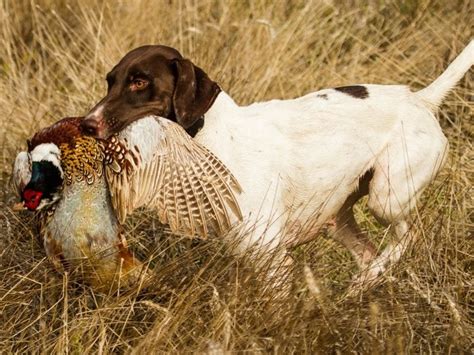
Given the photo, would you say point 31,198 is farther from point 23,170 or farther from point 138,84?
point 138,84

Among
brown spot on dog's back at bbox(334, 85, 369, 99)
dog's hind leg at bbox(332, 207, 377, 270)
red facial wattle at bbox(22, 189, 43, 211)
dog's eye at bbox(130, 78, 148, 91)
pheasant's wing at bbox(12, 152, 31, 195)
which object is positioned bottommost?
dog's hind leg at bbox(332, 207, 377, 270)

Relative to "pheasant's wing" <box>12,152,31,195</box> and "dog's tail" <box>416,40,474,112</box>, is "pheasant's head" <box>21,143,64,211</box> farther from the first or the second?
"dog's tail" <box>416,40,474,112</box>

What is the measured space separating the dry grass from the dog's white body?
6.6 inches

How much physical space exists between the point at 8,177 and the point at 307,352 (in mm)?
2200

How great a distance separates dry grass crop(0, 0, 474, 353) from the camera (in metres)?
3.65

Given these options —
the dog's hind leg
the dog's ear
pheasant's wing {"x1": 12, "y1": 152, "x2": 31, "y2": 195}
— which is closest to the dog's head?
the dog's ear

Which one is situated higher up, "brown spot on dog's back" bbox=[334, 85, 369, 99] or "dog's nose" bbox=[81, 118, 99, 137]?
"dog's nose" bbox=[81, 118, 99, 137]

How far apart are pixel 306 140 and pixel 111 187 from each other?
1055 millimetres

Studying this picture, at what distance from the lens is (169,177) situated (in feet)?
12.3

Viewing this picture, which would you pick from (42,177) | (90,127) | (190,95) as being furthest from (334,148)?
(42,177)

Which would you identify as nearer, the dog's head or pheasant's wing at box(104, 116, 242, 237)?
pheasant's wing at box(104, 116, 242, 237)

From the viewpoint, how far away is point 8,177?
5.19 meters

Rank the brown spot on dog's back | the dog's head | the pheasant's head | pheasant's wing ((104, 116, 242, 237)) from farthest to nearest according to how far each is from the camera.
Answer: the brown spot on dog's back < the dog's head < pheasant's wing ((104, 116, 242, 237)) < the pheasant's head

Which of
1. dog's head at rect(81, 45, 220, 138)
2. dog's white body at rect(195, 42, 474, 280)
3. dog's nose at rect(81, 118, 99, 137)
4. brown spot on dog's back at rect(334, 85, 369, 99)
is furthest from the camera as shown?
brown spot on dog's back at rect(334, 85, 369, 99)
